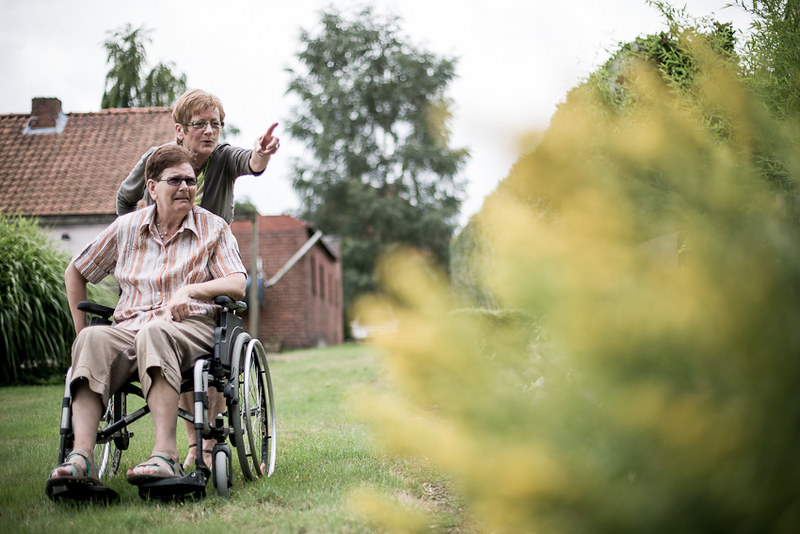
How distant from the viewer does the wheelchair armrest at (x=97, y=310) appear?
114 inches

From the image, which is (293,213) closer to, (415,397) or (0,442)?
(0,442)

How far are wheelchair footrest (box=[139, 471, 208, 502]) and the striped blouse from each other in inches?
27.3

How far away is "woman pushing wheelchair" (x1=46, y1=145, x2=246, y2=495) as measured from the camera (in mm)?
2613

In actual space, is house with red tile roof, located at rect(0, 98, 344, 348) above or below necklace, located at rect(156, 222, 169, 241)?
above

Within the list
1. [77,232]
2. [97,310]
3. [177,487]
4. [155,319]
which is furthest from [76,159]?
[177,487]

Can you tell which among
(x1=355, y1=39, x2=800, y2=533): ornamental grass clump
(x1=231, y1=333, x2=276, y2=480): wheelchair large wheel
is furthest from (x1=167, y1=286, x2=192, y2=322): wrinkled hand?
(x1=355, y1=39, x2=800, y2=533): ornamental grass clump

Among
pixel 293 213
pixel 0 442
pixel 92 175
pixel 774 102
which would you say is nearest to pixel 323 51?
pixel 293 213

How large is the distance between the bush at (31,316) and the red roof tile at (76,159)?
4290 millimetres

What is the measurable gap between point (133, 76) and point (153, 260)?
75.9 feet

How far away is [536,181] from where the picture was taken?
108cm

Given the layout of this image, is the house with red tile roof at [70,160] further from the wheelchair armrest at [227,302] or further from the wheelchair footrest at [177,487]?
the wheelchair footrest at [177,487]

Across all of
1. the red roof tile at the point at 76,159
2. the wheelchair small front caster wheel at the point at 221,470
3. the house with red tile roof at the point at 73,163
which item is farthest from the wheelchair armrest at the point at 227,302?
the red roof tile at the point at 76,159

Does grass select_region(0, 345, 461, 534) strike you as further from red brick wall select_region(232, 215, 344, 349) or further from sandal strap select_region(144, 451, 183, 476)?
red brick wall select_region(232, 215, 344, 349)

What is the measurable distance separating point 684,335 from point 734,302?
9 cm
